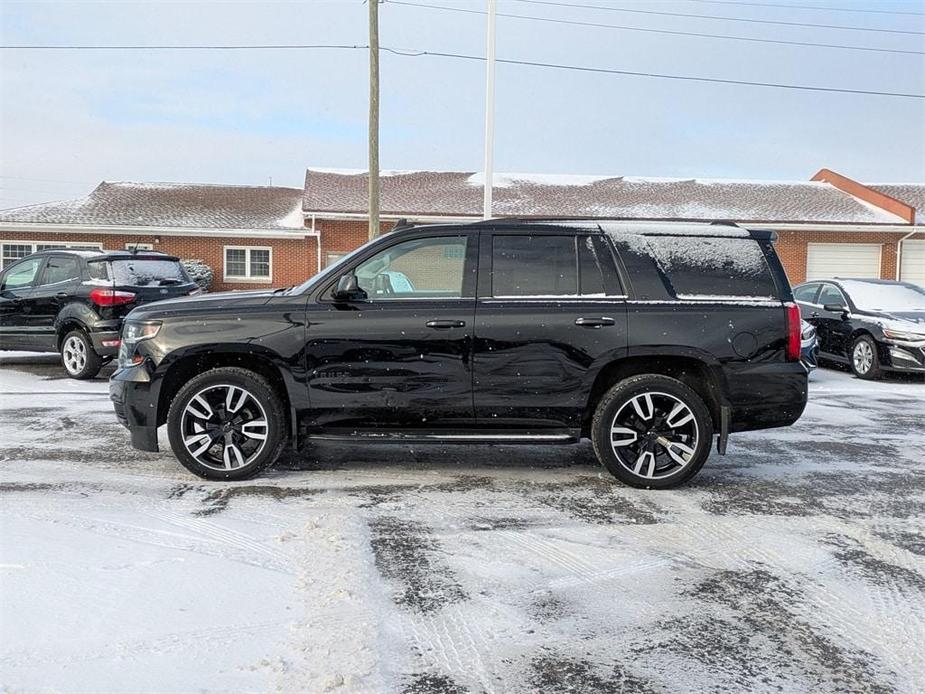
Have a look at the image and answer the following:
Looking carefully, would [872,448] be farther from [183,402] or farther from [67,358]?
[67,358]

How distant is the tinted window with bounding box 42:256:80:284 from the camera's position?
11312 mm

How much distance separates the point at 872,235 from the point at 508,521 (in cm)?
2474

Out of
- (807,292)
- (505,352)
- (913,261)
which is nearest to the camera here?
(505,352)

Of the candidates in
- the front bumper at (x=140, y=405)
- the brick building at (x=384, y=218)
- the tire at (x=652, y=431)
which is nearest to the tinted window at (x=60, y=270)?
the front bumper at (x=140, y=405)

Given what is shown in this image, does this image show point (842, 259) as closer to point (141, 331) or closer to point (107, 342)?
point (107, 342)

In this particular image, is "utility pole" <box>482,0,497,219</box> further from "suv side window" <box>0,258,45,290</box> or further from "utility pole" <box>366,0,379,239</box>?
"suv side window" <box>0,258,45,290</box>

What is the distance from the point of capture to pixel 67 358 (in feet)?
36.4

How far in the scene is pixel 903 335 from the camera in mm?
11820

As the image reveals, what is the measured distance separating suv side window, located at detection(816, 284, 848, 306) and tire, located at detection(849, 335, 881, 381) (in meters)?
0.87

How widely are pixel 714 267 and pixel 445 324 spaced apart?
74.7 inches

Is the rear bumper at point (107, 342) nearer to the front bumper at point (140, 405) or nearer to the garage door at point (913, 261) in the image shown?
the front bumper at point (140, 405)

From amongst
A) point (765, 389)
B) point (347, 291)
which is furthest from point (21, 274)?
point (765, 389)

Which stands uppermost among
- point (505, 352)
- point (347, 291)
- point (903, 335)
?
point (347, 291)

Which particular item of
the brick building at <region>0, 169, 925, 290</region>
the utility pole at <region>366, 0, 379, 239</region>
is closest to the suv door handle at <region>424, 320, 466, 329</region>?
the utility pole at <region>366, 0, 379, 239</region>
